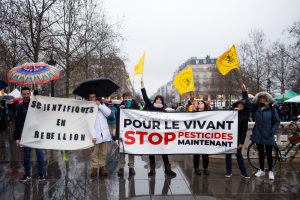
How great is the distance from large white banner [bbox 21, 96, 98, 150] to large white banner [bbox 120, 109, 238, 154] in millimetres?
789

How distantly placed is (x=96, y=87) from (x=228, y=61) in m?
3.45

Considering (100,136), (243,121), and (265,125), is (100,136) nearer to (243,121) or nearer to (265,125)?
(243,121)

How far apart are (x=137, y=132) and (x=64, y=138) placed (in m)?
1.63

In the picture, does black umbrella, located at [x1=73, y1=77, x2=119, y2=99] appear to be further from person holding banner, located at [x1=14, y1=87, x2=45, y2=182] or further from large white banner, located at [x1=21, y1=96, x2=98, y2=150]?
person holding banner, located at [x1=14, y1=87, x2=45, y2=182]

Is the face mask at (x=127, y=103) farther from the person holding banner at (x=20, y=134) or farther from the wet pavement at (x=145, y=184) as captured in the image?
the person holding banner at (x=20, y=134)

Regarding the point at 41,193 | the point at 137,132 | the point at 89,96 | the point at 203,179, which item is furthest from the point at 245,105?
the point at 41,193

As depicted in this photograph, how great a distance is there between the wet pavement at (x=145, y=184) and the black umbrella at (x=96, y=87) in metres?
1.91

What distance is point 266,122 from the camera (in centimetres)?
733

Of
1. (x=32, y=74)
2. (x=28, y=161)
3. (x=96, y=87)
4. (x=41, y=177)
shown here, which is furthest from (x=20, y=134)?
(x=96, y=87)

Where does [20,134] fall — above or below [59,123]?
below

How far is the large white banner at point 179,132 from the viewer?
741cm

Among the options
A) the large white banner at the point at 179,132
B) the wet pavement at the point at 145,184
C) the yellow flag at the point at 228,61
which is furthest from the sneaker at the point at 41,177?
the yellow flag at the point at 228,61

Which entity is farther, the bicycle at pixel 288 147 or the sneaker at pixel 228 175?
the bicycle at pixel 288 147

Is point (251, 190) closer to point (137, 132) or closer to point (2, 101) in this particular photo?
point (137, 132)
